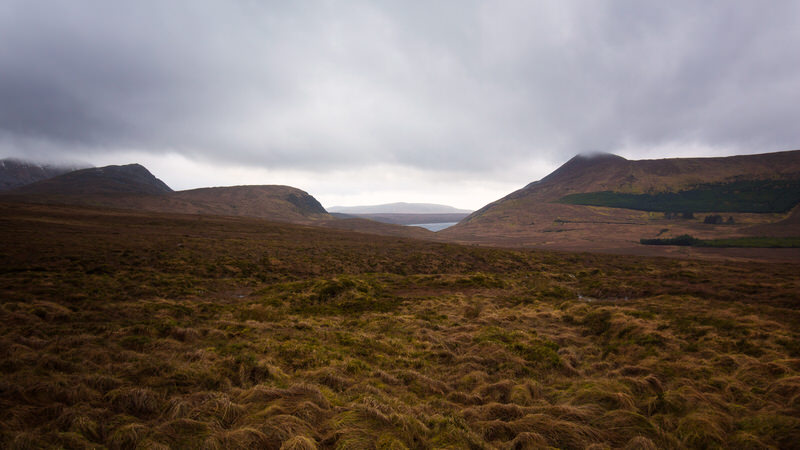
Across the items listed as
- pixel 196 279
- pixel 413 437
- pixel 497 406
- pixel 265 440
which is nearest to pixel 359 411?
pixel 413 437

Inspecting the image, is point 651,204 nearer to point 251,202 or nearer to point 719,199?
point 719,199

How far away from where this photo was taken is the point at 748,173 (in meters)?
132

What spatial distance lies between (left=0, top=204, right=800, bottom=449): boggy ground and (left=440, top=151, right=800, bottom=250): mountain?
7102 centimetres

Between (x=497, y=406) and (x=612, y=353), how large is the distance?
578 centimetres

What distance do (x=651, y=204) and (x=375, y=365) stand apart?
169 m

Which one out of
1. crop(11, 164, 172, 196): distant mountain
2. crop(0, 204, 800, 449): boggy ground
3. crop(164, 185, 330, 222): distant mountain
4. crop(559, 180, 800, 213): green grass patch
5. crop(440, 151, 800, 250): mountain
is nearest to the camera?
crop(0, 204, 800, 449): boggy ground

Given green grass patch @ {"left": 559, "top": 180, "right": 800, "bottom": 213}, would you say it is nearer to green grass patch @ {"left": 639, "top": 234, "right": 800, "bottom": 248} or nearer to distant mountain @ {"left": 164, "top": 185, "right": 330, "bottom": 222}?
green grass patch @ {"left": 639, "top": 234, "right": 800, "bottom": 248}

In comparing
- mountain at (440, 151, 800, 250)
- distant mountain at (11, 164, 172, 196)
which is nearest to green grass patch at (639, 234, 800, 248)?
mountain at (440, 151, 800, 250)

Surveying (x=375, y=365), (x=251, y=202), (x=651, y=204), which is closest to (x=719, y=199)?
(x=651, y=204)

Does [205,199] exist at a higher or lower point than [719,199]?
lower

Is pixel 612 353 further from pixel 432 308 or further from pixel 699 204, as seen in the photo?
pixel 699 204

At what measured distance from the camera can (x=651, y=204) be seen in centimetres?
13188

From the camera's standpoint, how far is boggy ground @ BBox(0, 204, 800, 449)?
481cm

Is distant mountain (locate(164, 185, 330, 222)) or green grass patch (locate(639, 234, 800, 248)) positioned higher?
distant mountain (locate(164, 185, 330, 222))
